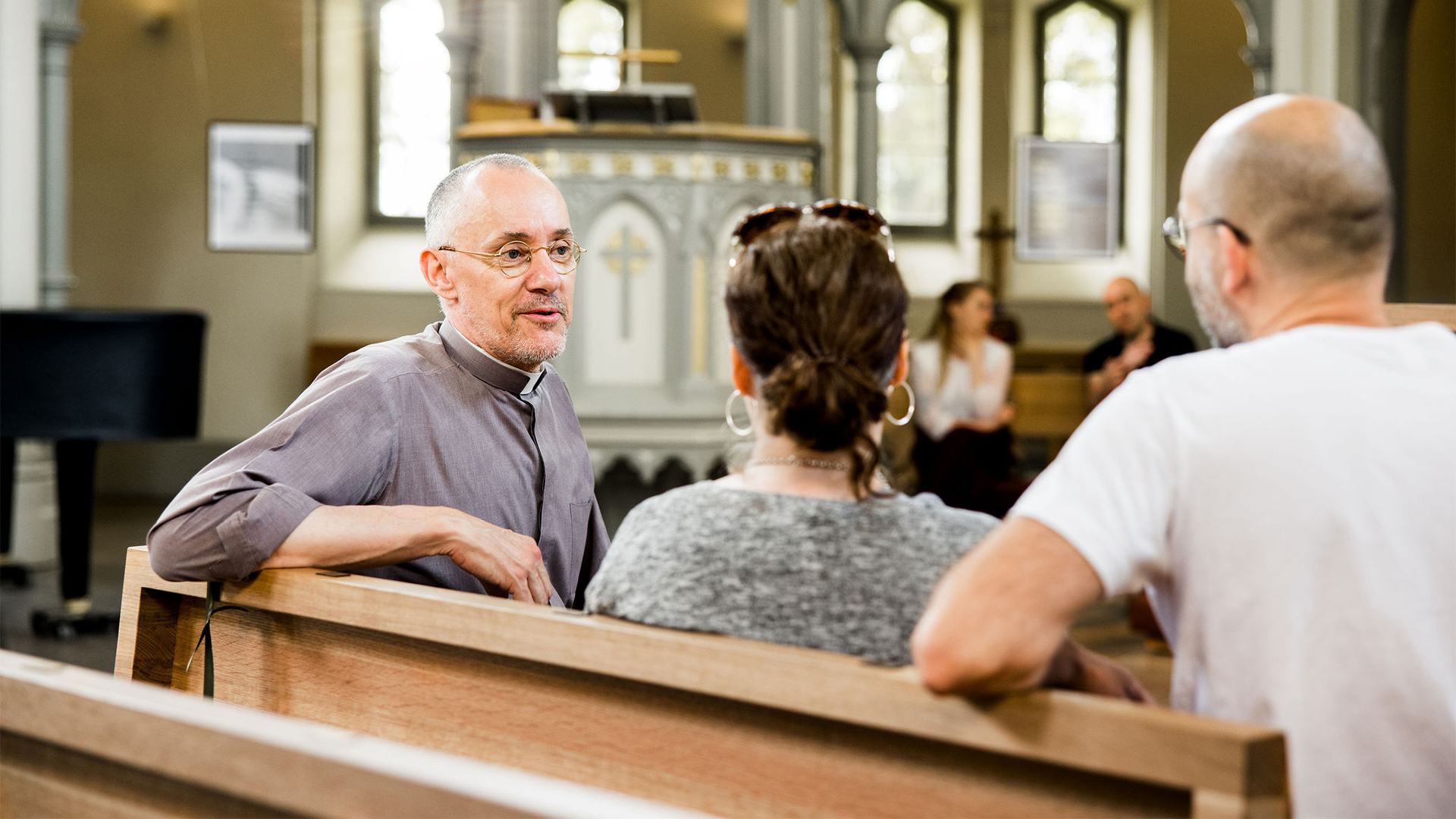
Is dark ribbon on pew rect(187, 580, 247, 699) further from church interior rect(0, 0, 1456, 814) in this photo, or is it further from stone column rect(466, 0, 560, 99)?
stone column rect(466, 0, 560, 99)

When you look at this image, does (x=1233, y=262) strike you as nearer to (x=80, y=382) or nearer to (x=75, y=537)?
(x=80, y=382)

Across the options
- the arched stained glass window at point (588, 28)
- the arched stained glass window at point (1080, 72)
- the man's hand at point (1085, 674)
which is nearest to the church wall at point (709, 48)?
the arched stained glass window at point (588, 28)

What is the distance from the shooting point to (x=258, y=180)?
32.6ft

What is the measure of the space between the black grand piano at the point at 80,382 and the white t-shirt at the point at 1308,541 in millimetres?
4671

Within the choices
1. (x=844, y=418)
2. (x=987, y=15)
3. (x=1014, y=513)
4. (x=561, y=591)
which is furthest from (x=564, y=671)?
(x=987, y=15)

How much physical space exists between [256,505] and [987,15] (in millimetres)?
10667

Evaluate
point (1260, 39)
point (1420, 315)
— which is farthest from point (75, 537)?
point (1260, 39)

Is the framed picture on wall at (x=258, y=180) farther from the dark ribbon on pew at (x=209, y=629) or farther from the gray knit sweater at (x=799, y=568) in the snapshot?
the gray knit sweater at (x=799, y=568)

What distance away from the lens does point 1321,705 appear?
1184 mm

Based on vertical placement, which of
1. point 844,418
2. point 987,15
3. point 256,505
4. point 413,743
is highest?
point 987,15

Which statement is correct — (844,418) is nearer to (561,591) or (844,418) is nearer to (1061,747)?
(1061,747)

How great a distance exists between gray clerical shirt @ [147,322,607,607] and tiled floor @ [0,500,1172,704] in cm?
226

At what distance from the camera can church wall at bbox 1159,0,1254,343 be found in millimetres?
11336

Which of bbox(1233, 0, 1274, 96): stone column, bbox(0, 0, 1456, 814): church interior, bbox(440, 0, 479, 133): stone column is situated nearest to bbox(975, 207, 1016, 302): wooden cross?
bbox(0, 0, 1456, 814): church interior
